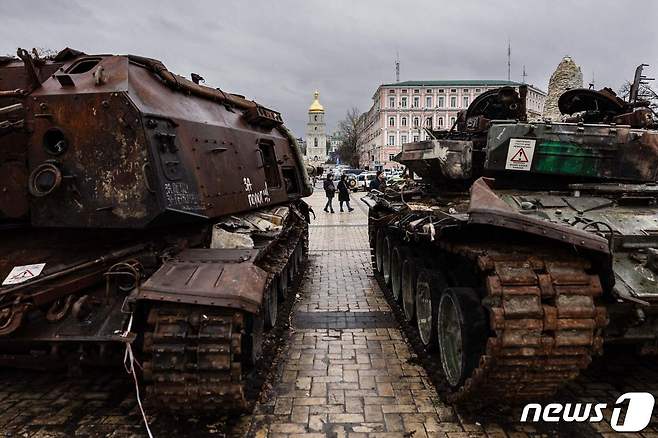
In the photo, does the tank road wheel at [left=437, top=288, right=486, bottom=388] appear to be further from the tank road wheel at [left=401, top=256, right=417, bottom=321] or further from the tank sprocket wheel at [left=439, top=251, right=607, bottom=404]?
the tank road wheel at [left=401, top=256, right=417, bottom=321]

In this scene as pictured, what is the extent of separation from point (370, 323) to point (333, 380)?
202cm

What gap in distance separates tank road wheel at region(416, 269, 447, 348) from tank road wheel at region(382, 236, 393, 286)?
92.6 inches

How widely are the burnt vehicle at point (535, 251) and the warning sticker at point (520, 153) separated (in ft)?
0.03

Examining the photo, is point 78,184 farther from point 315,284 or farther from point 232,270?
point 315,284

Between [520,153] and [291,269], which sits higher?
[520,153]

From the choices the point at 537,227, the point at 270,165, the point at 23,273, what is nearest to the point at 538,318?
the point at 537,227

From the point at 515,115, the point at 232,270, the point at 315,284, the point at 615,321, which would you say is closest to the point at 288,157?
the point at 315,284

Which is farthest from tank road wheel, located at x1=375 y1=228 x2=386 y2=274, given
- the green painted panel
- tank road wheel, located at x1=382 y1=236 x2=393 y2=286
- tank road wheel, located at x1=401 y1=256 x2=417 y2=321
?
the green painted panel

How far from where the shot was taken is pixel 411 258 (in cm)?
681

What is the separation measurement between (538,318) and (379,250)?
6.27m

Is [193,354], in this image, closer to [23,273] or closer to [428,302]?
[23,273]

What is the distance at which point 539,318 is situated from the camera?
3.57 meters

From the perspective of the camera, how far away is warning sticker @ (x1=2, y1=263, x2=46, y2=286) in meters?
4.05

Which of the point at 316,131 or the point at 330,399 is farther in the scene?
the point at 316,131
